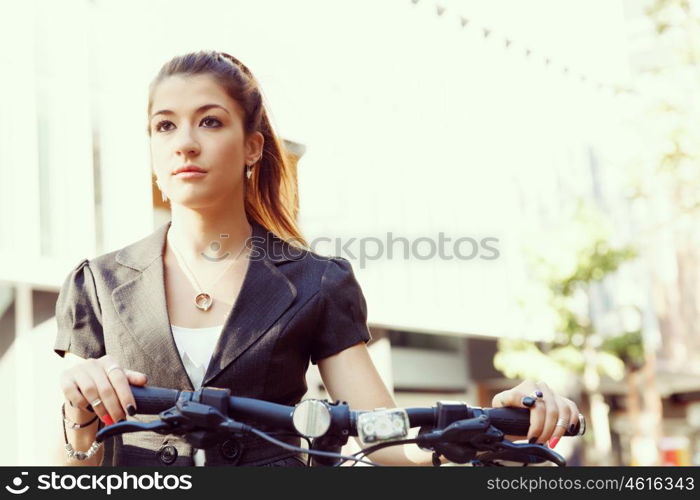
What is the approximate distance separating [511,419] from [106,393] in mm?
670

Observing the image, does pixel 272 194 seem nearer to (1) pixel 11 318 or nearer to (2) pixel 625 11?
(1) pixel 11 318

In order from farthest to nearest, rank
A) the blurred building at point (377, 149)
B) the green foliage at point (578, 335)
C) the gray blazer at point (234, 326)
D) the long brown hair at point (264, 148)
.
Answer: the green foliage at point (578, 335) → the blurred building at point (377, 149) → the long brown hair at point (264, 148) → the gray blazer at point (234, 326)

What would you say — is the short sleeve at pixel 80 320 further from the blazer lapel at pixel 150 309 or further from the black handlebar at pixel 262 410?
the black handlebar at pixel 262 410

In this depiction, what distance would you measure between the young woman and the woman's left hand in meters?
0.34

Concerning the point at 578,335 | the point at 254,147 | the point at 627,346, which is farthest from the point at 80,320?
the point at 627,346

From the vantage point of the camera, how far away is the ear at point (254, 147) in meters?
2.30

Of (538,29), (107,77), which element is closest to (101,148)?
(107,77)

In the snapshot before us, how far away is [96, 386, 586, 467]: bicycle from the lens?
1477mm

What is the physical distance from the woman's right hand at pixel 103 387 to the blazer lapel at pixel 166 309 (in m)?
0.36

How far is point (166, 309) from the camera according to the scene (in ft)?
6.62

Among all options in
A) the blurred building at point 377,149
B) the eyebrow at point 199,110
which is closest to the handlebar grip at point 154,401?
the eyebrow at point 199,110

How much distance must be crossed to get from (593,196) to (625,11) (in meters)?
5.02

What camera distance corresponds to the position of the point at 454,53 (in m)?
19.3

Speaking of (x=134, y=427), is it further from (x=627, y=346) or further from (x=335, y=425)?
(x=627, y=346)
